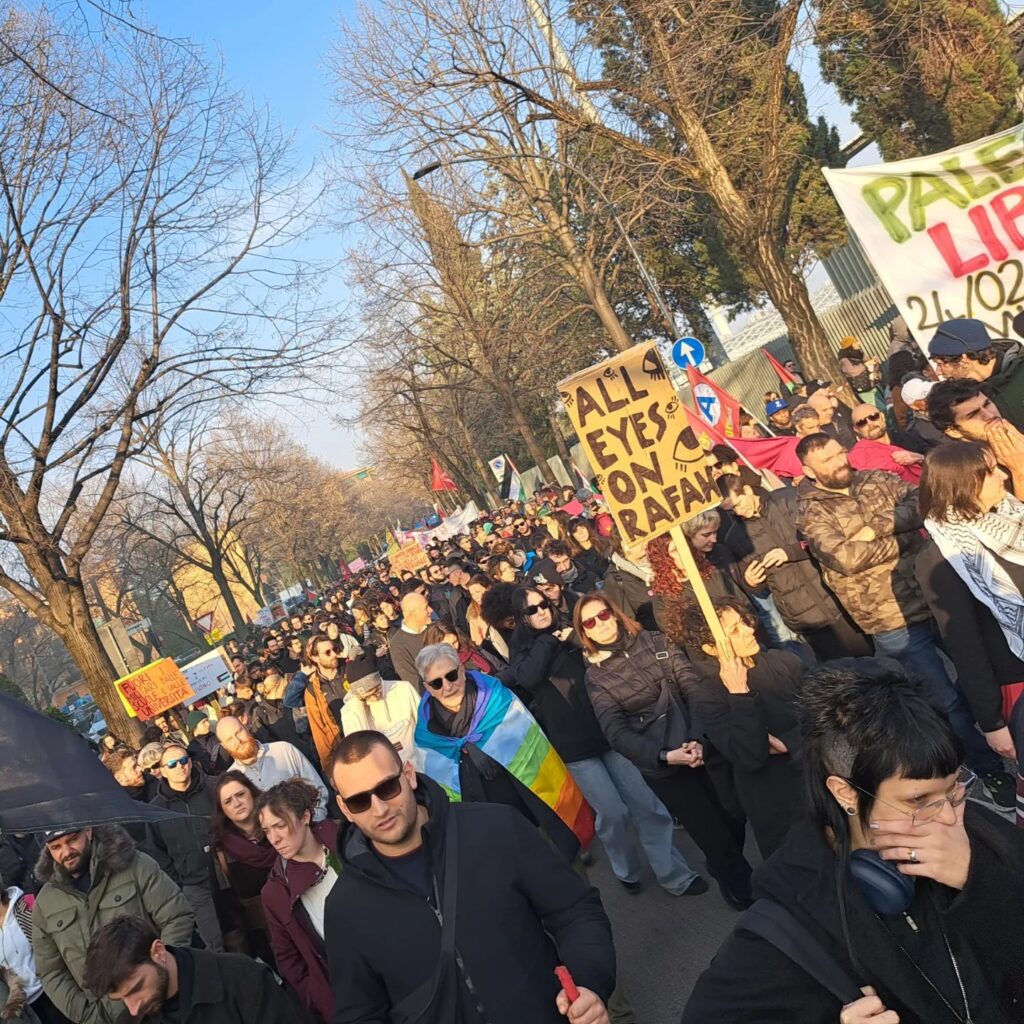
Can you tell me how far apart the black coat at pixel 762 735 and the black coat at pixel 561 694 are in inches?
42.2

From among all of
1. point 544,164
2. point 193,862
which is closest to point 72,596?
point 193,862

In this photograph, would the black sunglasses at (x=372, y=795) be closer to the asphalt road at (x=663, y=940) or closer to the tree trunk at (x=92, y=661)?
the asphalt road at (x=663, y=940)

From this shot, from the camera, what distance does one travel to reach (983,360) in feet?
16.8

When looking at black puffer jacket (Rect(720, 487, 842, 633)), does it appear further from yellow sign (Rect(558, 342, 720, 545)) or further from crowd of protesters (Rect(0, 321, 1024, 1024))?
yellow sign (Rect(558, 342, 720, 545))

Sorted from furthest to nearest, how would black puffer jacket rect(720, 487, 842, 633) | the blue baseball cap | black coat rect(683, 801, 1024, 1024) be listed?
1. black puffer jacket rect(720, 487, 842, 633)
2. the blue baseball cap
3. black coat rect(683, 801, 1024, 1024)

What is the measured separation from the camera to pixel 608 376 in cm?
502

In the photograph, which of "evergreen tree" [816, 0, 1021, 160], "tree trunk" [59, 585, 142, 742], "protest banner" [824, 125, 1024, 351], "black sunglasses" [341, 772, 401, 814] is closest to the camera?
"black sunglasses" [341, 772, 401, 814]

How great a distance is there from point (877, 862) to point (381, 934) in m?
1.41

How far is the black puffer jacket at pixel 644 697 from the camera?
14.8 ft

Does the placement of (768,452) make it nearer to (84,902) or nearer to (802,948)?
(84,902)

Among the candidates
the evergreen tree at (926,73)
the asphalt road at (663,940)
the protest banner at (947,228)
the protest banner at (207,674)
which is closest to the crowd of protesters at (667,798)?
the asphalt road at (663,940)

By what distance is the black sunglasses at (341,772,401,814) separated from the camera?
2.69 metres

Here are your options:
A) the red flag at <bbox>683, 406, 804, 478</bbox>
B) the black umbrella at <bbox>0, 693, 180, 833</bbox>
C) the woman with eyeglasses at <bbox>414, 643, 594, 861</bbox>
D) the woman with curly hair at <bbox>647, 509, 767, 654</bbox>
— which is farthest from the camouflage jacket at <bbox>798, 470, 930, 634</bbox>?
the red flag at <bbox>683, 406, 804, 478</bbox>

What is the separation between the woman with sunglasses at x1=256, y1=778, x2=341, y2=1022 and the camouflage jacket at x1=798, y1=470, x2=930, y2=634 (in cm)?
265
